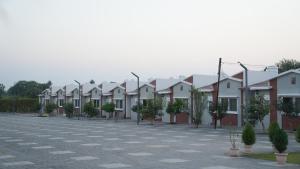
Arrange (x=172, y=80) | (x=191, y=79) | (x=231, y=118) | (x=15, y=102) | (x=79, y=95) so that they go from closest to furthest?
(x=231, y=118), (x=191, y=79), (x=172, y=80), (x=79, y=95), (x=15, y=102)

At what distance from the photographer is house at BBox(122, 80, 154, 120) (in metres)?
51.0

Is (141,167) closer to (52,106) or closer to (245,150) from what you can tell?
(245,150)

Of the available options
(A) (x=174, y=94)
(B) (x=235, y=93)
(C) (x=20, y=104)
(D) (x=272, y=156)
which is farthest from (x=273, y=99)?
(C) (x=20, y=104)

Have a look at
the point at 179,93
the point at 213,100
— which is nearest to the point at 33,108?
the point at 179,93

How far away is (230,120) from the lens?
3859cm

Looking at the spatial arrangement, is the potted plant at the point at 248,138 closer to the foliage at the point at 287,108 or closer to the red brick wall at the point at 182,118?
the foliage at the point at 287,108

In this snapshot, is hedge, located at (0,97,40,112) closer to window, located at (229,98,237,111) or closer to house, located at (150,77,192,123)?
house, located at (150,77,192,123)

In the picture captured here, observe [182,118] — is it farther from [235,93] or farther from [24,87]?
[24,87]

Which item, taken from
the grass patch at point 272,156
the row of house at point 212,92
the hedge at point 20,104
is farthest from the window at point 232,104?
the hedge at point 20,104

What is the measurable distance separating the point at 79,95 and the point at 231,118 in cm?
3232

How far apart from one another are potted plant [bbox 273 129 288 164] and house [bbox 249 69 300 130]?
17.7m

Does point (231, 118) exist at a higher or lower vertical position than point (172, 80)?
lower

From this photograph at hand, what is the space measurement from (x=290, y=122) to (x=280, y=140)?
19.4 meters

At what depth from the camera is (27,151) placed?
1780 cm
